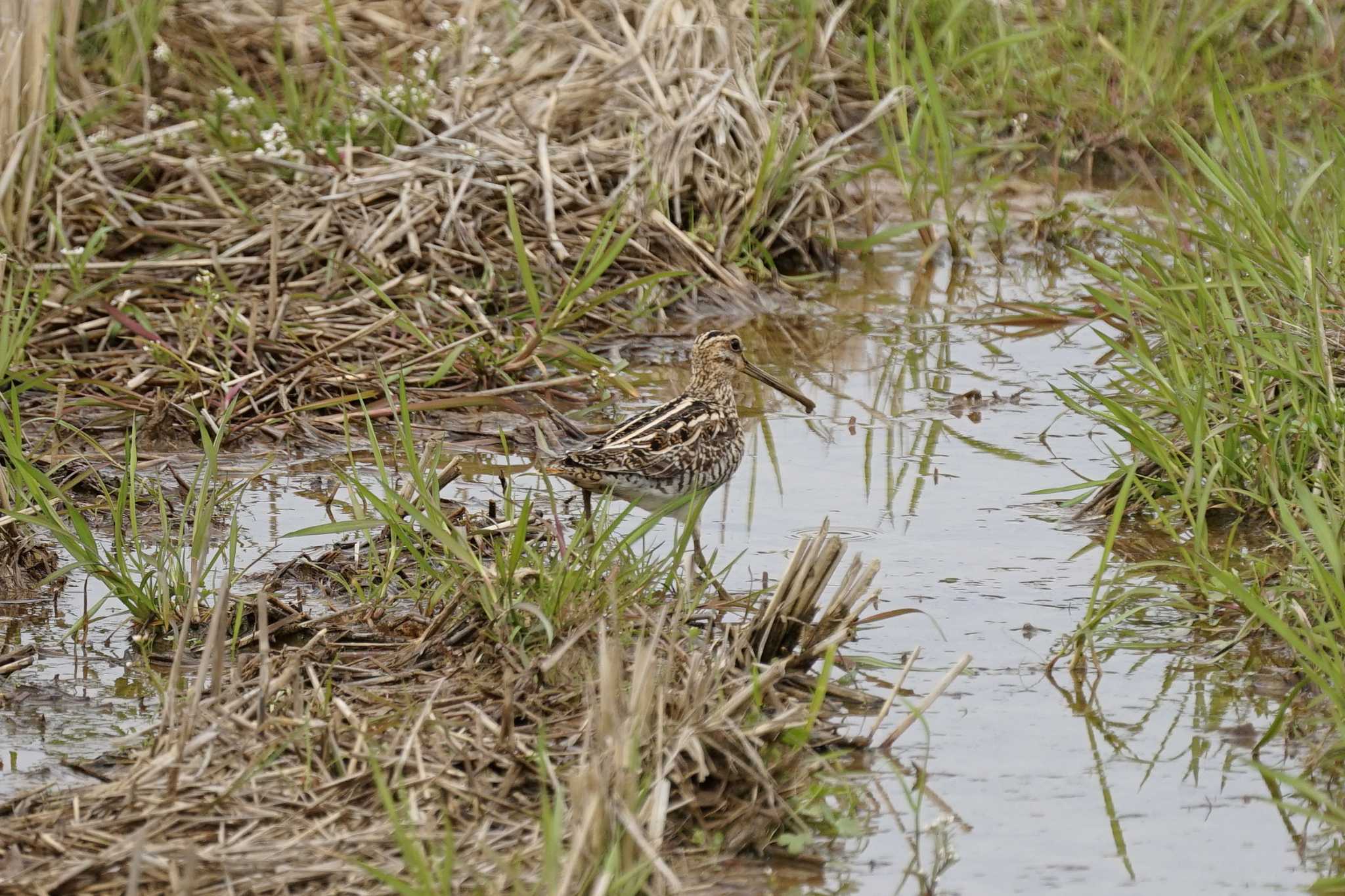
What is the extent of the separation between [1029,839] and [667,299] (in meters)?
4.12

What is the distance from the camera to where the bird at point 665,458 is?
5152 millimetres

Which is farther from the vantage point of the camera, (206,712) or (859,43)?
(859,43)

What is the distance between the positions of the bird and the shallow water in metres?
0.21

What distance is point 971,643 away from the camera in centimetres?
464

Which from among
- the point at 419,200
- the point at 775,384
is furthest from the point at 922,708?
the point at 419,200

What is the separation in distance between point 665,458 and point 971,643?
1065mm

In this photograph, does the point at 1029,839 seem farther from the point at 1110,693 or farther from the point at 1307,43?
the point at 1307,43

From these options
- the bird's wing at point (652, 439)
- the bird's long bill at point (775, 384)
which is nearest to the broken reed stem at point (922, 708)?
the bird's wing at point (652, 439)

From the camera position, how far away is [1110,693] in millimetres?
4332

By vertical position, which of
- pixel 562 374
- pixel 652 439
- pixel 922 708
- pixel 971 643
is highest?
pixel 652 439

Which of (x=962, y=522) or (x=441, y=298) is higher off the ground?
(x=441, y=298)

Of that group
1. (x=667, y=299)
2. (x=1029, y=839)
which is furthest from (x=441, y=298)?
(x=1029, y=839)

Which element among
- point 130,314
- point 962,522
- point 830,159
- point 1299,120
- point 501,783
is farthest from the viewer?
point 1299,120

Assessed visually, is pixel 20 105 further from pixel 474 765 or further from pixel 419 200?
pixel 474 765
